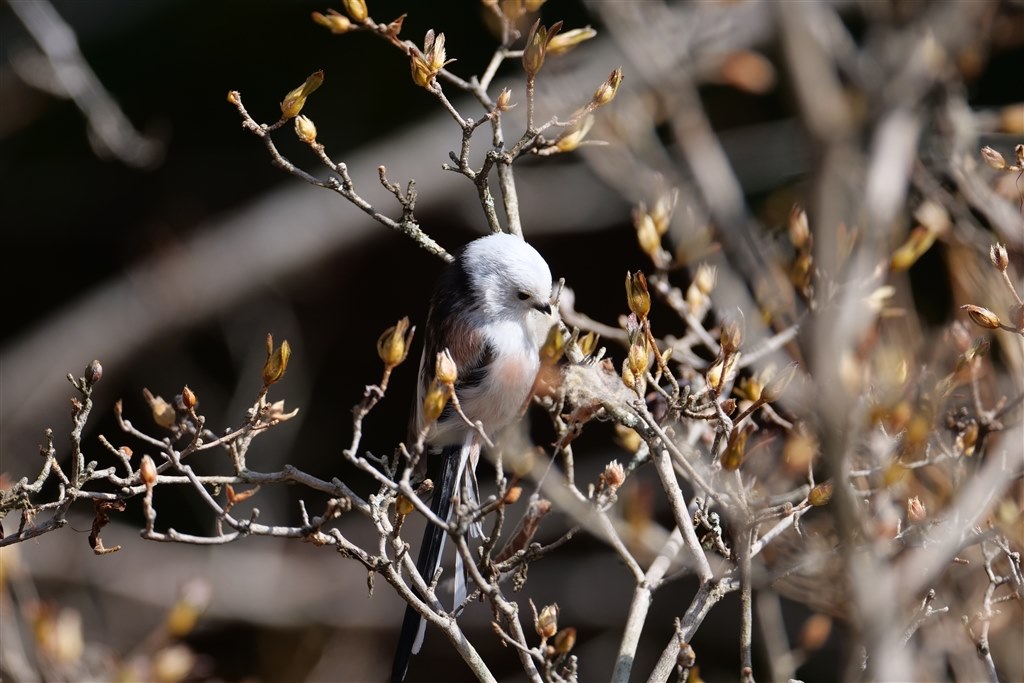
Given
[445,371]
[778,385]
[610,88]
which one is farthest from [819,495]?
[610,88]

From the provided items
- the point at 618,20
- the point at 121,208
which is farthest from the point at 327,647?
the point at 618,20

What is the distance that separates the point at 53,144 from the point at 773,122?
12.3 feet

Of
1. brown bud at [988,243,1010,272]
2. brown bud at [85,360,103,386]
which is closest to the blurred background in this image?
brown bud at [988,243,1010,272]

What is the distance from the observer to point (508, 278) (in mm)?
2250

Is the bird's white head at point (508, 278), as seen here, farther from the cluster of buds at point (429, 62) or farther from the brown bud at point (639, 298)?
the brown bud at point (639, 298)

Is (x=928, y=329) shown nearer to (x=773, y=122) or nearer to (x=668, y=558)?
(x=773, y=122)

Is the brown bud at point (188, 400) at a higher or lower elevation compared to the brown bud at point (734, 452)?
higher

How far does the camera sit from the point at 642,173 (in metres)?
2.36

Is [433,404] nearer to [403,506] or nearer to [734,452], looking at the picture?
[403,506]

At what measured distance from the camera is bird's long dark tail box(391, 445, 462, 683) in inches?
77.3

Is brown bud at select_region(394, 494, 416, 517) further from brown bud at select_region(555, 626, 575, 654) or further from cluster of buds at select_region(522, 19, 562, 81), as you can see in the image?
cluster of buds at select_region(522, 19, 562, 81)

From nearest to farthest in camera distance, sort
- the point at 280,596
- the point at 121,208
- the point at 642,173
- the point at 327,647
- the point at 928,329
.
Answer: the point at 642,173
the point at 928,329
the point at 327,647
the point at 280,596
the point at 121,208

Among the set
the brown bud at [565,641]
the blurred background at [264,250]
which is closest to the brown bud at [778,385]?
the brown bud at [565,641]

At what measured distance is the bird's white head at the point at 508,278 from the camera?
217 cm
